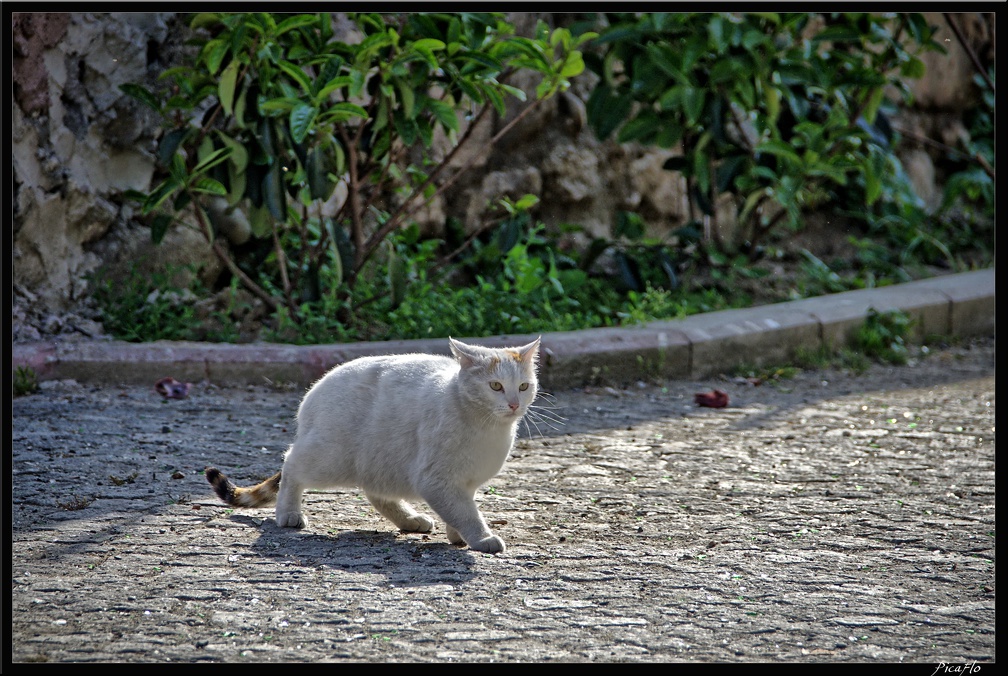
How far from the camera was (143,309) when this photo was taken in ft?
19.5

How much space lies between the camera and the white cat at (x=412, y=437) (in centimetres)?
335

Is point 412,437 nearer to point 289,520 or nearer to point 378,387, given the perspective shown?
point 378,387

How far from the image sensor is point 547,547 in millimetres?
3369

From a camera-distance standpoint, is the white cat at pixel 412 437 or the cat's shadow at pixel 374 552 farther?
the white cat at pixel 412 437

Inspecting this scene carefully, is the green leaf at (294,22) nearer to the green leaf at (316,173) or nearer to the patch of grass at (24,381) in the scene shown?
the green leaf at (316,173)

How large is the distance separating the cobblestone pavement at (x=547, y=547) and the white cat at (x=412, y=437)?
0.33 ft

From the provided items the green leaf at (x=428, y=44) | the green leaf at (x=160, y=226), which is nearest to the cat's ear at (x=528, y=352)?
the green leaf at (x=428, y=44)

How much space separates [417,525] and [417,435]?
0.39 m

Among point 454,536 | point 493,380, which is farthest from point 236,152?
point 454,536

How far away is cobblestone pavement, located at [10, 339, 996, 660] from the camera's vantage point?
259 centimetres

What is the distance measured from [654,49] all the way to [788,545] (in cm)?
420

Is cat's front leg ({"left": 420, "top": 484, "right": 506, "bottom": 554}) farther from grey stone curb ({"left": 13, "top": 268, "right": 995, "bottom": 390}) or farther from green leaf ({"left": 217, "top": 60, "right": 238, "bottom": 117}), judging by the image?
green leaf ({"left": 217, "top": 60, "right": 238, "bottom": 117})

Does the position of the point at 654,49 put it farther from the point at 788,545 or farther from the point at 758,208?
the point at 788,545

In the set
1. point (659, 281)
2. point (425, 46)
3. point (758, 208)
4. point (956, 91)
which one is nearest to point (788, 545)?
point (425, 46)
